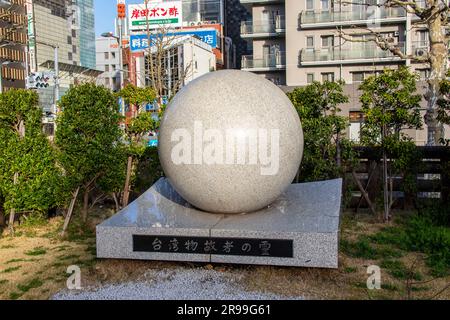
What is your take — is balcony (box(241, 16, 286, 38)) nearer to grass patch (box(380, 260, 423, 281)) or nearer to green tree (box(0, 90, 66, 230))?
green tree (box(0, 90, 66, 230))

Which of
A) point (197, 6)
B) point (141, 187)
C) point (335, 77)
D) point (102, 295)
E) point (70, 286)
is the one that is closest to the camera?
point (102, 295)

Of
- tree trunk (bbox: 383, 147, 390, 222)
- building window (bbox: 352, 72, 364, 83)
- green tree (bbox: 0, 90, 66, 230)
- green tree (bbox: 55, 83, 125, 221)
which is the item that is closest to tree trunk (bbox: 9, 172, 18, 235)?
green tree (bbox: 0, 90, 66, 230)

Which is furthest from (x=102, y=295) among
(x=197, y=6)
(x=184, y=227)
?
(x=197, y=6)

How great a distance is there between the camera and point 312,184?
8.63m

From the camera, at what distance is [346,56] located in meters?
31.2

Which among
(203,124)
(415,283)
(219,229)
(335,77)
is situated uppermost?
(335,77)

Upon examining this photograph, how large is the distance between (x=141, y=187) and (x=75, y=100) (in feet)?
8.07

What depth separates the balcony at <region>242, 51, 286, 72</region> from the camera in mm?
33719

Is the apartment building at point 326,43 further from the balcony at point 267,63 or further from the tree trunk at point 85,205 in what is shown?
the tree trunk at point 85,205

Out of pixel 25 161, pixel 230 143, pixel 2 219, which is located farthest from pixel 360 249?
pixel 2 219

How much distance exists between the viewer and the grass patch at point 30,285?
6.28 m

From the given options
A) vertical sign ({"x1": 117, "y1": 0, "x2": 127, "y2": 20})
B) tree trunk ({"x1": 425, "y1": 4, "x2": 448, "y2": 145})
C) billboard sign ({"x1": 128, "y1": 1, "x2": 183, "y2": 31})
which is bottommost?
tree trunk ({"x1": 425, "y1": 4, "x2": 448, "y2": 145})

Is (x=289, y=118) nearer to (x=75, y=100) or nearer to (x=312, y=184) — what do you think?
(x=312, y=184)

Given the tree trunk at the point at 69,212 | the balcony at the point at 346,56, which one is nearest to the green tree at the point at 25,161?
the tree trunk at the point at 69,212
